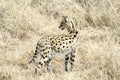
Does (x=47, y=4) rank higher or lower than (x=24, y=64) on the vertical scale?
higher

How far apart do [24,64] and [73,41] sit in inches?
34.3

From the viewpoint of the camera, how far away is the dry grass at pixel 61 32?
6309 mm

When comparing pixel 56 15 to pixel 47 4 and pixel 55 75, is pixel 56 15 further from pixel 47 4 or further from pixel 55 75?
pixel 55 75

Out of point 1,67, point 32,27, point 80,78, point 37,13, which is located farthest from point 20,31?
point 80,78

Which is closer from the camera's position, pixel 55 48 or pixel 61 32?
pixel 55 48

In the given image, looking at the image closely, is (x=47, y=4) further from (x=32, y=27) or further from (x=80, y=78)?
(x=80, y=78)

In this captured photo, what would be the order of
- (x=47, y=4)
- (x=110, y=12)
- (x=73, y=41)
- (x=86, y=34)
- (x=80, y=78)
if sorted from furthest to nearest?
(x=47, y=4) → (x=110, y=12) → (x=86, y=34) → (x=73, y=41) → (x=80, y=78)

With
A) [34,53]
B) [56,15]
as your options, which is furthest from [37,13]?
[34,53]

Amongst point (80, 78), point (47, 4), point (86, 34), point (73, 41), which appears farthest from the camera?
point (47, 4)

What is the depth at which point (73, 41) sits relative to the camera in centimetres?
668

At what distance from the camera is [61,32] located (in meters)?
8.09

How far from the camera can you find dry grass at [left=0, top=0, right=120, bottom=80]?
20.7 feet

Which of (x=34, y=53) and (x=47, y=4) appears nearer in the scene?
(x=34, y=53)

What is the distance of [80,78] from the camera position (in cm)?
620
